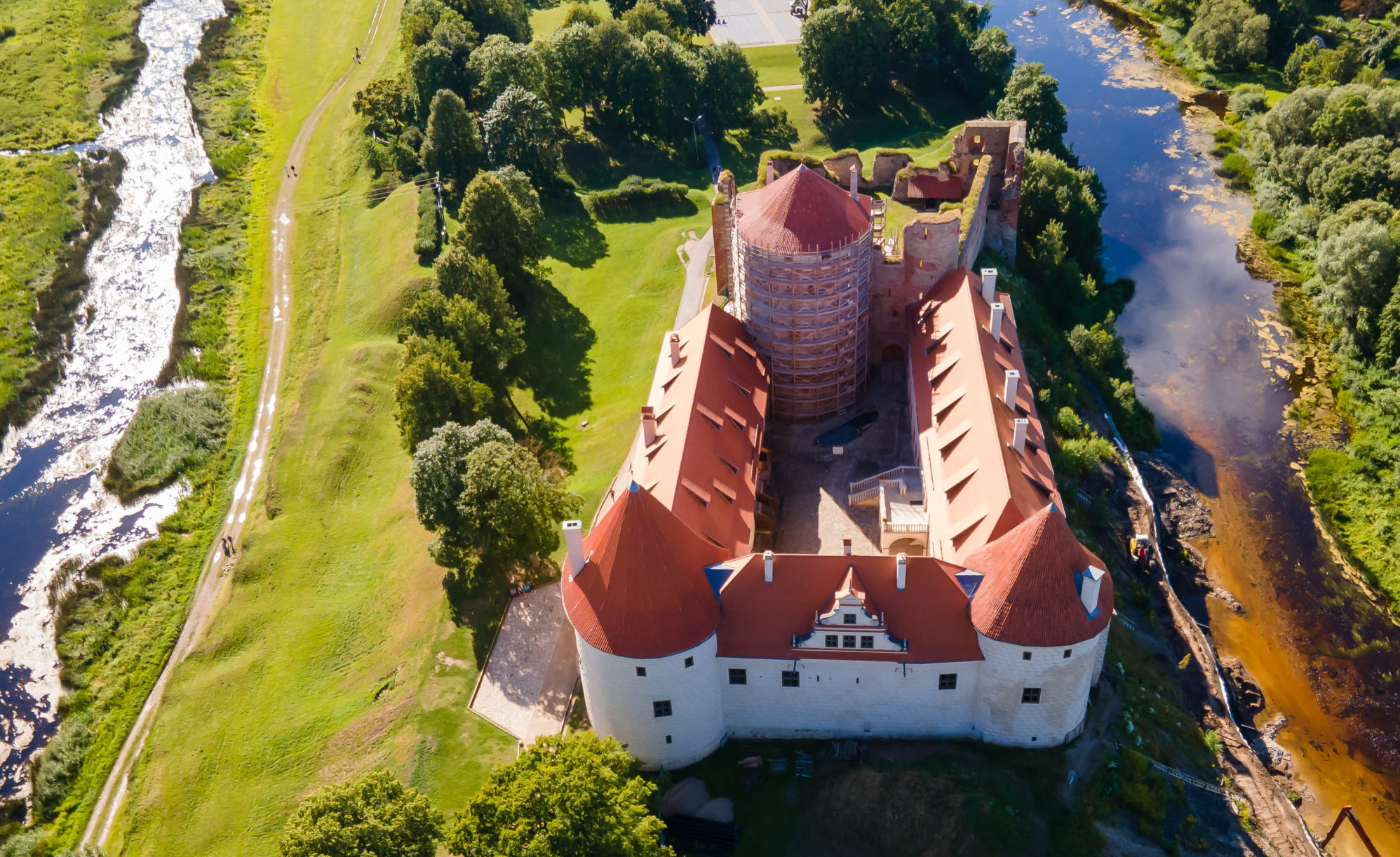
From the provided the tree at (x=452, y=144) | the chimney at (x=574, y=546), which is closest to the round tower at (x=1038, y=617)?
the chimney at (x=574, y=546)

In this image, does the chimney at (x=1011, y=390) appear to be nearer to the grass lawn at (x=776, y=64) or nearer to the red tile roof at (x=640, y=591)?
the red tile roof at (x=640, y=591)

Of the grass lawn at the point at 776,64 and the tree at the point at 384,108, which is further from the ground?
the tree at the point at 384,108

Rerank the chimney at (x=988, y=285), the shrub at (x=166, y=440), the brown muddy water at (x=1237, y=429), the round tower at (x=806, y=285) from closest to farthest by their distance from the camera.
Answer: the brown muddy water at (x=1237, y=429), the round tower at (x=806, y=285), the chimney at (x=988, y=285), the shrub at (x=166, y=440)

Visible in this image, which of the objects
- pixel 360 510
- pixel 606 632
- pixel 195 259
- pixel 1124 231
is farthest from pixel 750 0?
pixel 606 632

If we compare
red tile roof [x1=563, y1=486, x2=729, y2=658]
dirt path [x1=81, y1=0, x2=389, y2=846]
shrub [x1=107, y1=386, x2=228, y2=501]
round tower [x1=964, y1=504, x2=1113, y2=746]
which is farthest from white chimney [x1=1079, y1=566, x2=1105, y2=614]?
shrub [x1=107, y1=386, x2=228, y2=501]

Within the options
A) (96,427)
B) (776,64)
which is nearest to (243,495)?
(96,427)

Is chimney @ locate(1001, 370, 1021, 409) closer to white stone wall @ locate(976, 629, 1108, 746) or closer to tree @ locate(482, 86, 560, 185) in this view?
white stone wall @ locate(976, 629, 1108, 746)

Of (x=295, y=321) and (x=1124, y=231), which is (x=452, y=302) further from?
(x=1124, y=231)

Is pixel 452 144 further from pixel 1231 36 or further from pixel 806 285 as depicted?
pixel 1231 36
